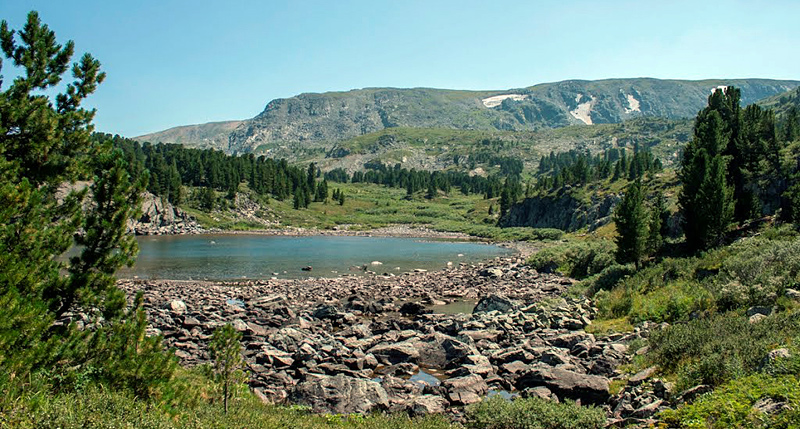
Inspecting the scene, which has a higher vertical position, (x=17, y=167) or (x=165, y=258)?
(x=17, y=167)

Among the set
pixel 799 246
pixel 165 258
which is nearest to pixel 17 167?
pixel 799 246

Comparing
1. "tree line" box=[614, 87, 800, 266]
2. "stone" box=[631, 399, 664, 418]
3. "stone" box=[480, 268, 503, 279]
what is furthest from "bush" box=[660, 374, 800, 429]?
"stone" box=[480, 268, 503, 279]

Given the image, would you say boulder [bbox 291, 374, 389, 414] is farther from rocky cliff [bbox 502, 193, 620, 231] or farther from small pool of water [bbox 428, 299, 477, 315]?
rocky cliff [bbox 502, 193, 620, 231]

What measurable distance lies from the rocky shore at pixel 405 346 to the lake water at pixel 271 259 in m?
11.7

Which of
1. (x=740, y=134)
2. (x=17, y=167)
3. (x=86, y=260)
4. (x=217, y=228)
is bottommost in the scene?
(x=217, y=228)

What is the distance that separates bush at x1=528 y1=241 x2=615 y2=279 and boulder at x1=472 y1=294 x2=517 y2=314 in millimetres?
17299

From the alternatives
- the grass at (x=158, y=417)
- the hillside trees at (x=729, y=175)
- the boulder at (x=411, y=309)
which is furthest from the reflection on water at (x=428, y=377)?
the hillside trees at (x=729, y=175)

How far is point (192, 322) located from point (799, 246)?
107 feet

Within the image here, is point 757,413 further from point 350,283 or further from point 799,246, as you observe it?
point 350,283

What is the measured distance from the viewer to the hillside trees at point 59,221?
1021cm

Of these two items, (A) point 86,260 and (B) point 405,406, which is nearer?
(A) point 86,260

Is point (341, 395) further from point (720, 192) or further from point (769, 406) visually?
point (720, 192)

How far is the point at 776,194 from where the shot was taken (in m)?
44.1

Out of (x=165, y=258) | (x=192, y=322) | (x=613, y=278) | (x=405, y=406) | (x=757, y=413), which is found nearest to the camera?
(x=757, y=413)
